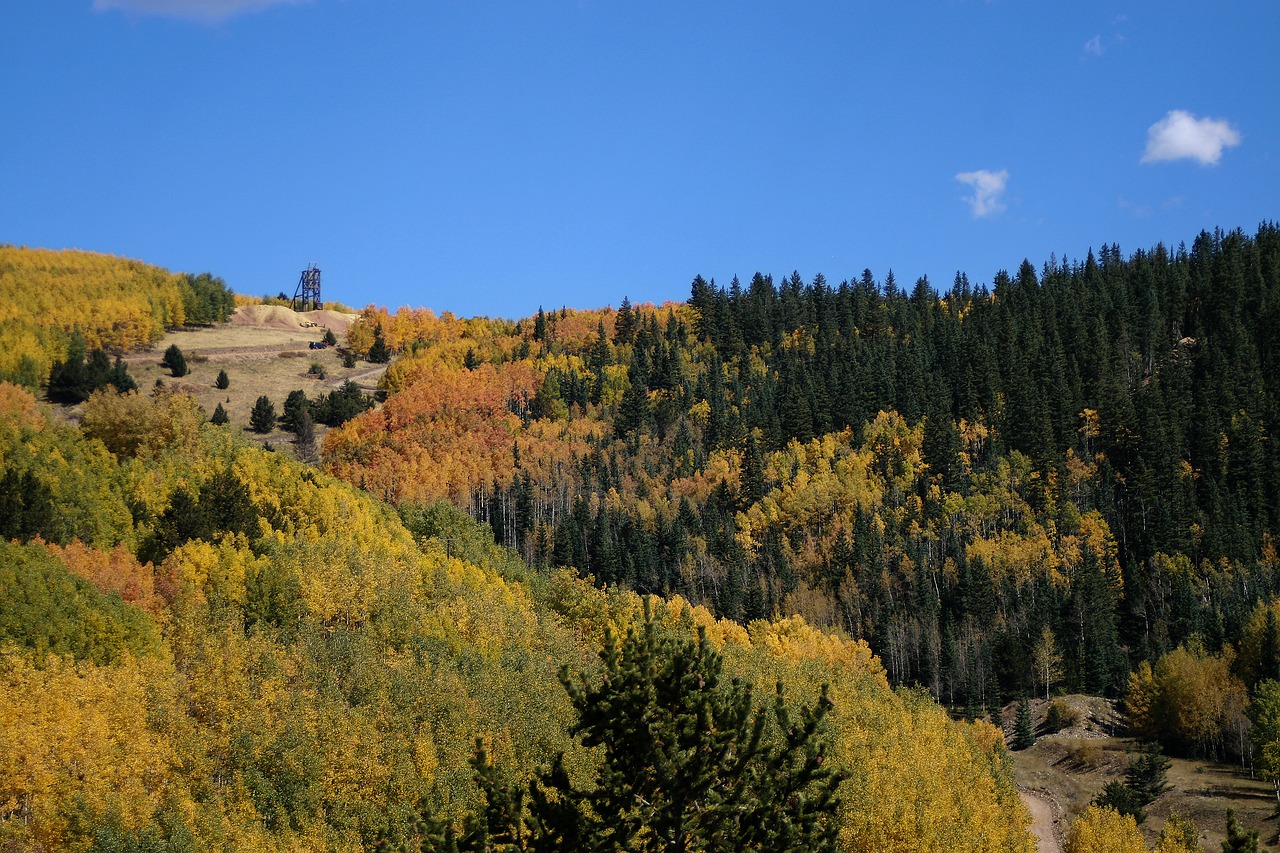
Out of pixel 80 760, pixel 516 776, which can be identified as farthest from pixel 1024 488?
pixel 80 760

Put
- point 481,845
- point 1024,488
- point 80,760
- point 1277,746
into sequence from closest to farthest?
point 481,845 < point 80,760 < point 1277,746 < point 1024,488

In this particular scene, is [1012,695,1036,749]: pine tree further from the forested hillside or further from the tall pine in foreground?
the tall pine in foreground

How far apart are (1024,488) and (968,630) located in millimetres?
39164

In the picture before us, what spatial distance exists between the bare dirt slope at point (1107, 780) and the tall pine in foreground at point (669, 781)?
244 feet

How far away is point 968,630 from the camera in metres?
146

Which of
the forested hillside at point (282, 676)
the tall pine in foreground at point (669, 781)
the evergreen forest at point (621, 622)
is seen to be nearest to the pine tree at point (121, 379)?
the evergreen forest at point (621, 622)

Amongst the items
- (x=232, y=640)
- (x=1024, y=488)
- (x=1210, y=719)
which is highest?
(x=1024, y=488)

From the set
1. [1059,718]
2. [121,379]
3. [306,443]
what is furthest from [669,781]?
[306,443]

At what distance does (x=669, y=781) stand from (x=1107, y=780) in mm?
97446

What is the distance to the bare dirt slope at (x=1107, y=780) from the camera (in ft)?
302

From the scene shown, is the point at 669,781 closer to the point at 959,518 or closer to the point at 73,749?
the point at 73,749

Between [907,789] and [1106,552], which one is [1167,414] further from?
[907,789]

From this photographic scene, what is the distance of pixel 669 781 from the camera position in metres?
25.1

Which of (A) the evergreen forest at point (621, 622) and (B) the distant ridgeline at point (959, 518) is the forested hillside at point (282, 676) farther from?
(B) the distant ridgeline at point (959, 518)
